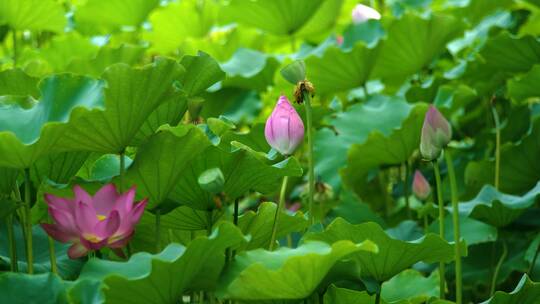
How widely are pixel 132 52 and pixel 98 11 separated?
49 cm

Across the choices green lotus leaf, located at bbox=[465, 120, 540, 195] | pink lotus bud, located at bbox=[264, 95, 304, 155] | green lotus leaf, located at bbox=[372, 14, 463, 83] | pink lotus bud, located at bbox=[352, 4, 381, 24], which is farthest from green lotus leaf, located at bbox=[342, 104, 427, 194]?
pink lotus bud, located at bbox=[264, 95, 304, 155]

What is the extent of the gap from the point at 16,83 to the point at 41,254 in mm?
284

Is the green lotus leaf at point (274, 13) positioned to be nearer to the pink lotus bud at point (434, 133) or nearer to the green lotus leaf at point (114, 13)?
the green lotus leaf at point (114, 13)

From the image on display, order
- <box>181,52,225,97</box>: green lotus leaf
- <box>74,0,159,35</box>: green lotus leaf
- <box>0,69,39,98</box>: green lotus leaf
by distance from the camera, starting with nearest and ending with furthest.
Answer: <box>181,52,225,97</box>: green lotus leaf → <box>0,69,39,98</box>: green lotus leaf → <box>74,0,159,35</box>: green lotus leaf

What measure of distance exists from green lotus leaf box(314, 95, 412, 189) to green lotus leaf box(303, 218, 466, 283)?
68cm

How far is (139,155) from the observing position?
1.05 m

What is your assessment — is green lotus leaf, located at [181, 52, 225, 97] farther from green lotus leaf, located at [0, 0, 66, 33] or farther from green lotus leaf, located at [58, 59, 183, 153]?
green lotus leaf, located at [0, 0, 66, 33]

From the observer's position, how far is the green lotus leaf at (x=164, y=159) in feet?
3.36

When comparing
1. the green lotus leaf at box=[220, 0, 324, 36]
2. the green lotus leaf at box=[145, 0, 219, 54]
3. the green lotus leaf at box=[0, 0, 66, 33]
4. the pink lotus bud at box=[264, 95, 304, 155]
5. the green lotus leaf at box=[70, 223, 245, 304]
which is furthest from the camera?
the green lotus leaf at box=[145, 0, 219, 54]

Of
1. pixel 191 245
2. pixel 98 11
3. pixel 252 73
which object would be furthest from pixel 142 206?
pixel 98 11

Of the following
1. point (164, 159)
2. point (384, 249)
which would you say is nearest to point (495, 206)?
point (384, 249)

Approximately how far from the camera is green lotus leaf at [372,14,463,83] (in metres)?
1.90

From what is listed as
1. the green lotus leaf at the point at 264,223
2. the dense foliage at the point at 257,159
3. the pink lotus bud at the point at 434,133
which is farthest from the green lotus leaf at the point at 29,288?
the pink lotus bud at the point at 434,133

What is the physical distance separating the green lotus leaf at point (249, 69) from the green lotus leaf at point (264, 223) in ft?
2.70
